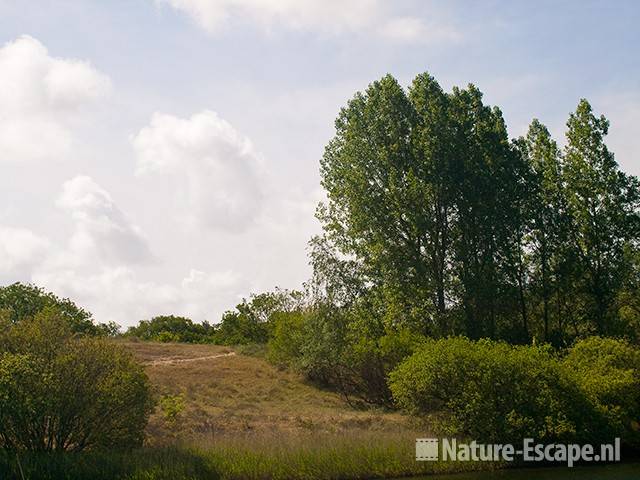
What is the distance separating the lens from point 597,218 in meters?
43.2

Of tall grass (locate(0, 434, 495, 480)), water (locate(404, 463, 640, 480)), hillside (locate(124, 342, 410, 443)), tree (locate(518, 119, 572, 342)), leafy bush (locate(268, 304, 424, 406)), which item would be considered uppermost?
tree (locate(518, 119, 572, 342))

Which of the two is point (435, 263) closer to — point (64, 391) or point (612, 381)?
point (612, 381)

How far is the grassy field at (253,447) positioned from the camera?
23.3m

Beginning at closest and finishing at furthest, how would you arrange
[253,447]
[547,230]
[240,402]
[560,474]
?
1. [253,447]
2. [560,474]
3. [240,402]
4. [547,230]

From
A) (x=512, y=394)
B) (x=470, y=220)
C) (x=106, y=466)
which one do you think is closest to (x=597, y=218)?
(x=470, y=220)

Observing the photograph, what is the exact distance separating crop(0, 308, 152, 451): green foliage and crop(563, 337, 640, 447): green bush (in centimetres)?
1839

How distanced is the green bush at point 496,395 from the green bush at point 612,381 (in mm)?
1030

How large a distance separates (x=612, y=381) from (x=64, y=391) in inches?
883

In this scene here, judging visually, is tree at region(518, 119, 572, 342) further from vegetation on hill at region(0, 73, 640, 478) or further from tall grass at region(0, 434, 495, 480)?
tall grass at region(0, 434, 495, 480)

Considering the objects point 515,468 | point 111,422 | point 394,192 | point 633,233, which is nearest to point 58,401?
point 111,422

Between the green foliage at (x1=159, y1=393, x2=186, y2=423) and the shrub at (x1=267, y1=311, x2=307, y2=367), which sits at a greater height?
the shrub at (x1=267, y1=311, x2=307, y2=367)

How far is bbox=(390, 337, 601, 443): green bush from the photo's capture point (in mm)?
28156

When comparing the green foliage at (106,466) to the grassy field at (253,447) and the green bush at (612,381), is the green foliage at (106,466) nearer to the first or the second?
the grassy field at (253,447)

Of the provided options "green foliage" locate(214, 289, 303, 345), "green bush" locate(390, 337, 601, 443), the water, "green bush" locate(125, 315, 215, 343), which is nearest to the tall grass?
the water
